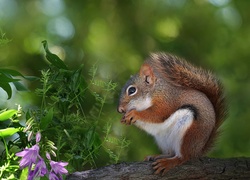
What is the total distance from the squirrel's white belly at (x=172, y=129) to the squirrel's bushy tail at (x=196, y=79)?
0.56ft

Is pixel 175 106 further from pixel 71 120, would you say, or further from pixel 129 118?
pixel 71 120

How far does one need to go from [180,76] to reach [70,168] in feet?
2.45

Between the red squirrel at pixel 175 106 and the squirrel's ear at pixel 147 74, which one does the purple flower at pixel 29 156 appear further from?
the squirrel's ear at pixel 147 74

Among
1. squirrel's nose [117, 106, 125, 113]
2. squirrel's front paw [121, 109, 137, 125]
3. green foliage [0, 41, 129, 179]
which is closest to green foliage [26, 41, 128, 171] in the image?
green foliage [0, 41, 129, 179]

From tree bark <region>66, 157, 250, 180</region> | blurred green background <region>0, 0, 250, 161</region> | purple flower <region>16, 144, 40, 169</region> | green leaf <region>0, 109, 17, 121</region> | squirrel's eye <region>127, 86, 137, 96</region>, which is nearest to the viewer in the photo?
purple flower <region>16, 144, 40, 169</region>

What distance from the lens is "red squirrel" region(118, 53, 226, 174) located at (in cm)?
257

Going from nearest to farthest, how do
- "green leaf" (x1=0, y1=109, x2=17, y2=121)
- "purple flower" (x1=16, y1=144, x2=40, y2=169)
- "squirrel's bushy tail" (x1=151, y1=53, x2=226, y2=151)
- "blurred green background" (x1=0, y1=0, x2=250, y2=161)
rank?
"purple flower" (x1=16, y1=144, x2=40, y2=169) < "green leaf" (x1=0, y1=109, x2=17, y2=121) < "squirrel's bushy tail" (x1=151, y1=53, x2=226, y2=151) < "blurred green background" (x1=0, y1=0, x2=250, y2=161)

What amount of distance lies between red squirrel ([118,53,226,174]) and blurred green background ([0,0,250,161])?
5.76 ft

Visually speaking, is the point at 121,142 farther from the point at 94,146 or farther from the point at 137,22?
the point at 137,22

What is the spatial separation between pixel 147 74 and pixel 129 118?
31cm

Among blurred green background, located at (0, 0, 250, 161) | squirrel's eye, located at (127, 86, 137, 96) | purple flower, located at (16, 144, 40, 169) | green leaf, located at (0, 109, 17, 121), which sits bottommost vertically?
blurred green background, located at (0, 0, 250, 161)

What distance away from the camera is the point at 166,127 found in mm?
2623

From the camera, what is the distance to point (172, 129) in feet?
8.57

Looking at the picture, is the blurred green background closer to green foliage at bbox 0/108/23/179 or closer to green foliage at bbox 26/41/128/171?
green foliage at bbox 26/41/128/171
